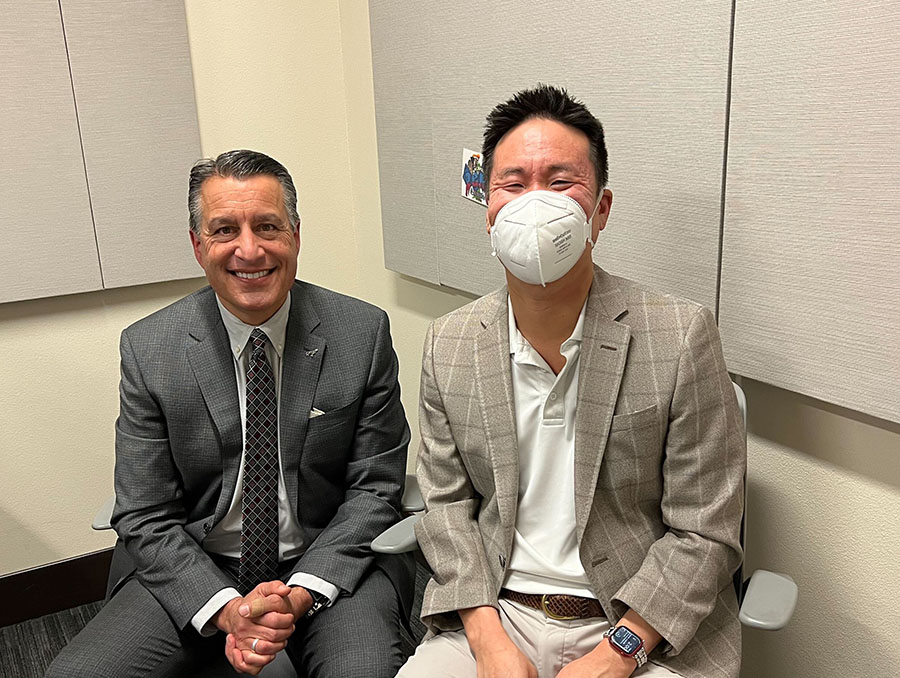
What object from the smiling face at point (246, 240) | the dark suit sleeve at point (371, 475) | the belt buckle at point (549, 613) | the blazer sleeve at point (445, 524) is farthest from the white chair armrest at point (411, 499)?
the smiling face at point (246, 240)

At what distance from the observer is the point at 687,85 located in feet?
5.39

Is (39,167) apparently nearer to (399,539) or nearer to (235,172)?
(235,172)

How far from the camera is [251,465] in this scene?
6.21 feet

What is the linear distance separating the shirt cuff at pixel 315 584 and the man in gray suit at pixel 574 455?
28 centimetres

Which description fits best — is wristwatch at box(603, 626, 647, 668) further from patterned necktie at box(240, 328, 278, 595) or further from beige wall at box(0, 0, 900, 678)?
beige wall at box(0, 0, 900, 678)

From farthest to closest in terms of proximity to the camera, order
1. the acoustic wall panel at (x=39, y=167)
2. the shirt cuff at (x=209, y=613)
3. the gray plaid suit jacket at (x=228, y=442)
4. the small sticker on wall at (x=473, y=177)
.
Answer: the acoustic wall panel at (x=39, y=167) < the small sticker on wall at (x=473, y=177) < the gray plaid suit jacket at (x=228, y=442) < the shirt cuff at (x=209, y=613)

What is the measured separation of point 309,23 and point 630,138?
5.41ft

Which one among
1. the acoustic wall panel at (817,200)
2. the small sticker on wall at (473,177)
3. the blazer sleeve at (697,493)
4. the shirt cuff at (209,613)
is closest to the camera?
the acoustic wall panel at (817,200)

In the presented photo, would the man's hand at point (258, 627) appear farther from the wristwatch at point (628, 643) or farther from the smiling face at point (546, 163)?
the smiling face at point (546, 163)

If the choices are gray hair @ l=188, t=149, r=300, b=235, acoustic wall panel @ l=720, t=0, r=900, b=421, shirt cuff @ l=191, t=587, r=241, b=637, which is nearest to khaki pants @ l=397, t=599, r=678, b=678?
shirt cuff @ l=191, t=587, r=241, b=637

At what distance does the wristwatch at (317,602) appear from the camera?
1.83 metres

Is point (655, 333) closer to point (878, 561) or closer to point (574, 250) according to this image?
point (574, 250)

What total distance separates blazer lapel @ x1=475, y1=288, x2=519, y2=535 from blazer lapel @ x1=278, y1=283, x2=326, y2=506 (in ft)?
1.59

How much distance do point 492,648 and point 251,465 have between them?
2.32 feet
